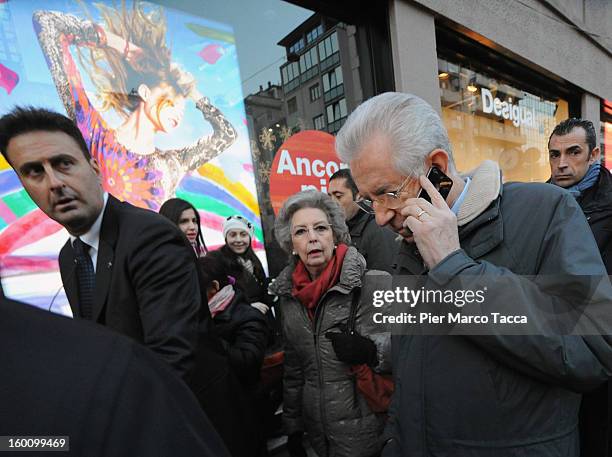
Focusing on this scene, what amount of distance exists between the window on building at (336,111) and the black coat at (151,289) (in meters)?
3.16

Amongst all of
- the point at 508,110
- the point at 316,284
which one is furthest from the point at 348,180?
the point at 508,110

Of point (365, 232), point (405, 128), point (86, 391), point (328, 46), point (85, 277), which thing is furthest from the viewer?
point (328, 46)

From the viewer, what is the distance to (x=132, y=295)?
4.22 ft

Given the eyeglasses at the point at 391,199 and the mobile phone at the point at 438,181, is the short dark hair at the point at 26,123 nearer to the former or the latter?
the eyeglasses at the point at 391,199

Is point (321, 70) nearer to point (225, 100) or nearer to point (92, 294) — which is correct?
point (225, 100)

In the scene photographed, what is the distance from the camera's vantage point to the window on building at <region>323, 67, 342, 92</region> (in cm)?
411

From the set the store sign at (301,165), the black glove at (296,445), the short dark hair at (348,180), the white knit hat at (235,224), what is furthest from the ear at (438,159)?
the store sign at (301,165)

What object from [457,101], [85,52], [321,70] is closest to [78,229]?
[85,52]

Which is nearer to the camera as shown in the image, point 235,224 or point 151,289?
point 151,289

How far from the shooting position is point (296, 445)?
2.21 m

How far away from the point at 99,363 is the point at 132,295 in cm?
92

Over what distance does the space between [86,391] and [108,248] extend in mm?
1008

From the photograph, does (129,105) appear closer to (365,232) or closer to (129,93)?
(129,93)

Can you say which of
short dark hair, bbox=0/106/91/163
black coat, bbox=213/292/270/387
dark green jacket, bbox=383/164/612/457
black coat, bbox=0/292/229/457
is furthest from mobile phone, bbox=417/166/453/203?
short dark hair, bbox=0/106/91/163
